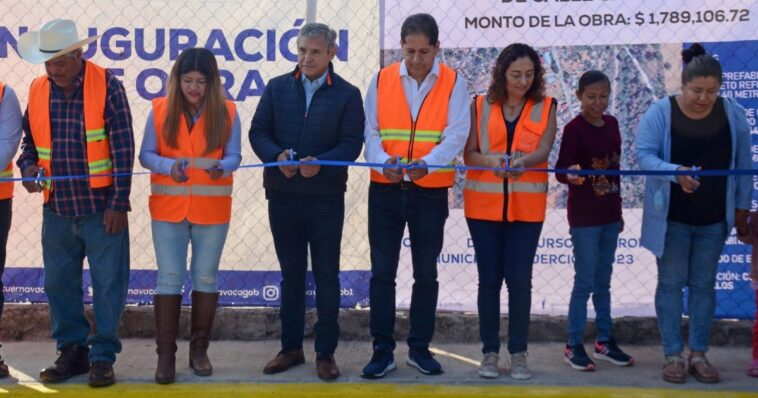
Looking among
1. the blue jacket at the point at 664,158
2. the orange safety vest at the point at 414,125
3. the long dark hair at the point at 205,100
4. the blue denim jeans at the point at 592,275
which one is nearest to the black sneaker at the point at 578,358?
the blue denim jeans at the point at 592,275

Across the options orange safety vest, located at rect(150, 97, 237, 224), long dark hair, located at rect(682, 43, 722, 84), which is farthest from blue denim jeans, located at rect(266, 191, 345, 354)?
long dark hair, located at rect(682, 43, 722, 84)

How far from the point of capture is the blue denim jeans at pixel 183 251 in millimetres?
5430

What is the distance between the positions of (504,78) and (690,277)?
1536 mm

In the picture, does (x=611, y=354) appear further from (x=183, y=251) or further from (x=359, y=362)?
(x=183, y=251)

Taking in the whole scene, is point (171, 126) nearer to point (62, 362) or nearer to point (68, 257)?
point (68, 257)

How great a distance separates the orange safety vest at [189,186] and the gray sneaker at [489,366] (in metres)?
1.68

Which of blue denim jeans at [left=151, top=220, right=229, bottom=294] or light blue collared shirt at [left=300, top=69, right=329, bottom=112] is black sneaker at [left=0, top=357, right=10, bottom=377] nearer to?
blue denim jeans at [left=151, top=220, right=229, bottom=294]

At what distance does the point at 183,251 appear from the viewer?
18.0 ft

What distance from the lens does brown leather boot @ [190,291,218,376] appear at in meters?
5.54

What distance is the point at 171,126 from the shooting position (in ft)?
17.7

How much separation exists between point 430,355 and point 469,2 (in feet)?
7.33

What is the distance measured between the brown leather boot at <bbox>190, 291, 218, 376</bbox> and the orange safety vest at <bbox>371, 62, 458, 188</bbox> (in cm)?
119

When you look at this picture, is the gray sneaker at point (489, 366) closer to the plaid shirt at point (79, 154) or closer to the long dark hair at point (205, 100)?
the long dark hair at point (205, 100)


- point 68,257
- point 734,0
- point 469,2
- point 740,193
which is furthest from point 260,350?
point 734,0
